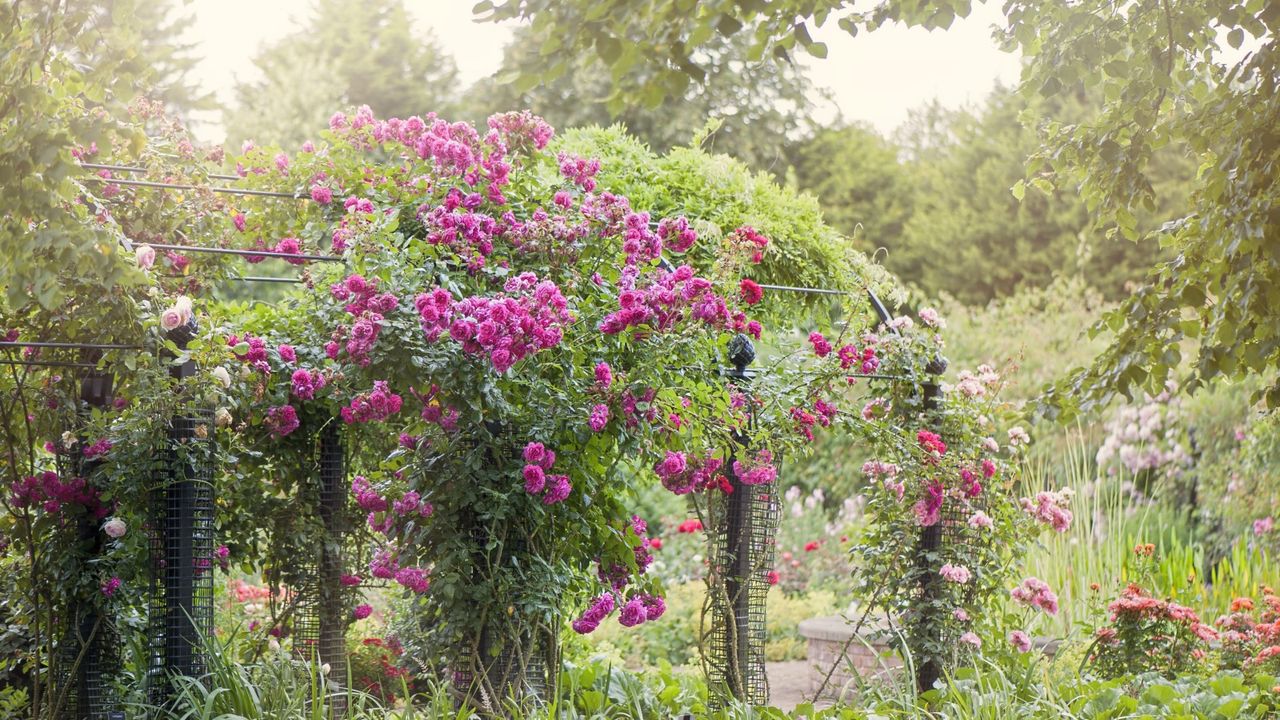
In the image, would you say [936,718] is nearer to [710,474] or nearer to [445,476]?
[710,474]

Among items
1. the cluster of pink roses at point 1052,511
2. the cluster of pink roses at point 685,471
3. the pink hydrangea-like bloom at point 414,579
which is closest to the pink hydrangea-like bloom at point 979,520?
the cluster of pink roses at point 1052,511

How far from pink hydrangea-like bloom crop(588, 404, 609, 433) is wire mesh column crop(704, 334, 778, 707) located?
31.6 inches

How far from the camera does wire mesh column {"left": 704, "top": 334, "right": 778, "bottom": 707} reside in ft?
13.9

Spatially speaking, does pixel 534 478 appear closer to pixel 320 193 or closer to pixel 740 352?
pixel 740 352

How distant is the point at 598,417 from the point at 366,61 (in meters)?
15.3

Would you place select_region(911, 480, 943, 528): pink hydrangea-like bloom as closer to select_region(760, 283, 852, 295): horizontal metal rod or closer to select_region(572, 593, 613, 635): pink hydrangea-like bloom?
select_region(760, 283, 852, 295): horizontal metal rod

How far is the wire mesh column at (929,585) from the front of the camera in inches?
183

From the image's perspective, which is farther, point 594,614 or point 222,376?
point 594,614

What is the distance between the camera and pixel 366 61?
17438 mm

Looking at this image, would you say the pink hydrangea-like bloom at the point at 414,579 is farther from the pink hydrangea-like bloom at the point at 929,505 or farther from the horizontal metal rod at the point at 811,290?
the pink hydrangea-like bloom at the point at 929,505

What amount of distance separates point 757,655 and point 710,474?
1.02m

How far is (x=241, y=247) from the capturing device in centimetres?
447

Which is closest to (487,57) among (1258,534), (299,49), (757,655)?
(299,49)

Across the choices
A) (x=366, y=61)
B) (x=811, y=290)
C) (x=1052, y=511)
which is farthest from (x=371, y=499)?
(x=366, y=61)
